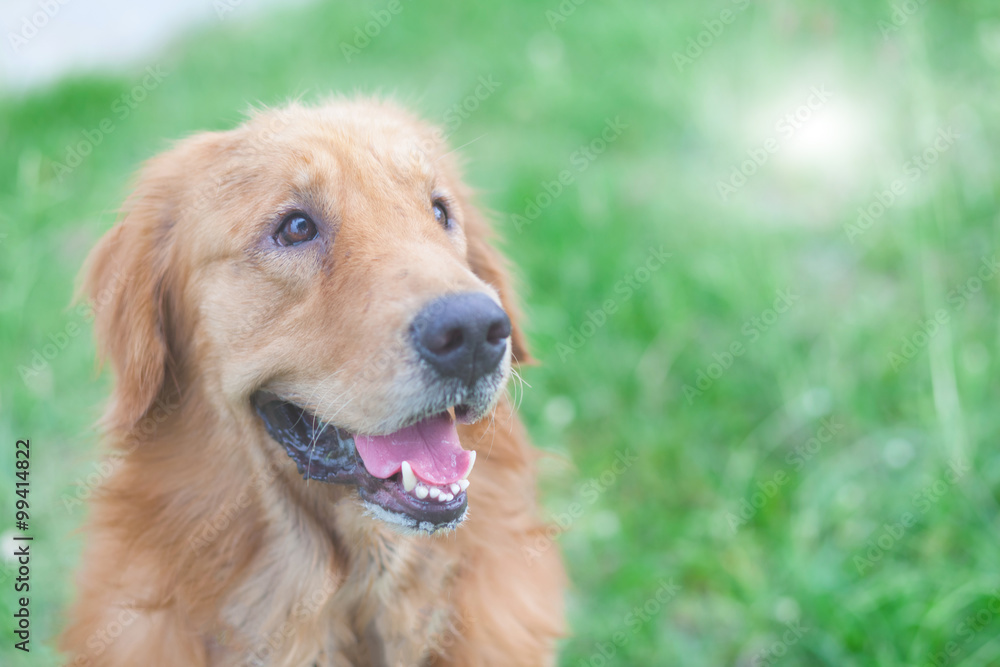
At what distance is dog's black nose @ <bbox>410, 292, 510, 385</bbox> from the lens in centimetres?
203

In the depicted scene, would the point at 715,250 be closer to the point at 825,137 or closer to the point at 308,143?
the point at 825,137

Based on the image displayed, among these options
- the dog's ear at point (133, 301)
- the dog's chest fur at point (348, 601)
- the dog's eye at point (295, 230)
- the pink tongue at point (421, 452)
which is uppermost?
the dog's eye at point (295, 230)

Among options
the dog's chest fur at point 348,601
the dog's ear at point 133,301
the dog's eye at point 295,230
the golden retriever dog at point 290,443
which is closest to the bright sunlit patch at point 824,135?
the golden retriever dog at point 290,443

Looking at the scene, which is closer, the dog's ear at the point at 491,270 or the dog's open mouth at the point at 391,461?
the dog's open mouth at the point at 391,461

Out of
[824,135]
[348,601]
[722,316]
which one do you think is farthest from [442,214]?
[824,135]

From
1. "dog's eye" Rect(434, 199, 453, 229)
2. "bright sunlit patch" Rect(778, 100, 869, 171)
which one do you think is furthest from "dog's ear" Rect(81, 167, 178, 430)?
"bright sunlit patch" Rect(778, 100, 869, 171)

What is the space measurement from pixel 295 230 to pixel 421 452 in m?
0.77

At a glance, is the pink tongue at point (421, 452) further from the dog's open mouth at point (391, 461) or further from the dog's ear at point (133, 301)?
the dog's ear at point (133, 301)

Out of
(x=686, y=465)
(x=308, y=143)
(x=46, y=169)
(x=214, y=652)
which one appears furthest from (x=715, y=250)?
(x=46, y=169)

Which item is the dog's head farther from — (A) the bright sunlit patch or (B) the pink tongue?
(A) the bright sunlit patch

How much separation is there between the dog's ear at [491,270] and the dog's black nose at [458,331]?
Result: 3.07ft

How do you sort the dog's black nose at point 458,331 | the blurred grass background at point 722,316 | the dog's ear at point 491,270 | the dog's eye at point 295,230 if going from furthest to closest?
the blurred grass background at point 722,316 → the dog's ear at point 491,270 → the dog's eye at point 295,230 → the dog's black nose at point 458,331

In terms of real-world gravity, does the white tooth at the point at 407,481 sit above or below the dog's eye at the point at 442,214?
below

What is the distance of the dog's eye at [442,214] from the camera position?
8.99 feet
